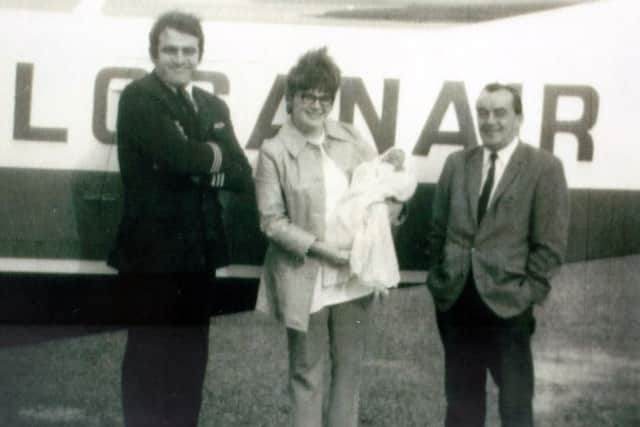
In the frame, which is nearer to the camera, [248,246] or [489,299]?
[489,299]

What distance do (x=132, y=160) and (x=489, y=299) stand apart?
45.9 inches

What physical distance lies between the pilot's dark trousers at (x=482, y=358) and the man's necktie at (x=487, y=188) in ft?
0.71

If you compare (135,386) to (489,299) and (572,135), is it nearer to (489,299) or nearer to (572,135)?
(489,299)

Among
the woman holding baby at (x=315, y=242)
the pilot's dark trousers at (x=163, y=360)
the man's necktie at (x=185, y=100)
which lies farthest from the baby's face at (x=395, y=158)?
the pilot's dark trousers at (x=163, y=360)

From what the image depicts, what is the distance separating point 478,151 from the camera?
117 inches

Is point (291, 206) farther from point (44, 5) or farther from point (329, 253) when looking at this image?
point (44, 5)

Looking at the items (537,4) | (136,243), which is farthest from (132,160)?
(537,4)

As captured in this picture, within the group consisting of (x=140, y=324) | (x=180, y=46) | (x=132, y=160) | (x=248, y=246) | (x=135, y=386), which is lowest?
(x=135, y=386)

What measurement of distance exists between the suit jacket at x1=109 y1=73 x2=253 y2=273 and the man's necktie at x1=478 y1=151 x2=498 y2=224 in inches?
28.8

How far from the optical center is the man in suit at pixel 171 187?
113 inches

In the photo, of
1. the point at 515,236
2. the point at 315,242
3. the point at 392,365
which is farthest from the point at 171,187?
the point at 515,236

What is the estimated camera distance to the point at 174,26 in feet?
9.44

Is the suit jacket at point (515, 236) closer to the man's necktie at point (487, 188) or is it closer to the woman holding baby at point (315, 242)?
the man's necktie at point (487, 188)

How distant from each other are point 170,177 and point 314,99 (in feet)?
1.66
